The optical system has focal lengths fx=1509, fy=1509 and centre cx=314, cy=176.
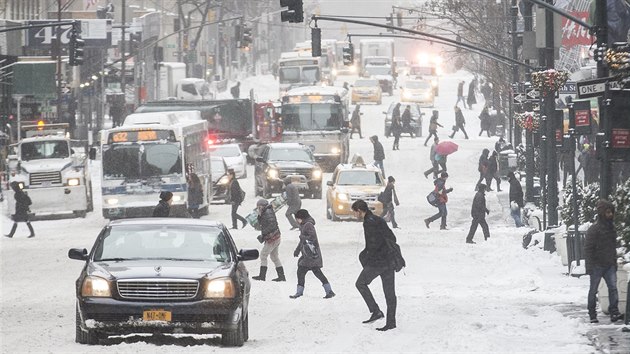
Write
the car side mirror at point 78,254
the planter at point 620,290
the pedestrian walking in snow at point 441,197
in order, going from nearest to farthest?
the car side mirror at point 78,254, the planter at point 620,290, the pedestrian walking in snow at point 441,197

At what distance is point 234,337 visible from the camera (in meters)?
16.5

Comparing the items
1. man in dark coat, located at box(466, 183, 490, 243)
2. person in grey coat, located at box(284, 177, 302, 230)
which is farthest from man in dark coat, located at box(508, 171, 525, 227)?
person in grey coat, located at box(284, 177, 302, 230)

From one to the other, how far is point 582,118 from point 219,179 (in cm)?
2725

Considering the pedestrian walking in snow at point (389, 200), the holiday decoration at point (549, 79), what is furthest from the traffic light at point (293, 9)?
the holiday decoration at point (549, 79)

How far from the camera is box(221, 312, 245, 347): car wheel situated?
53.8ft

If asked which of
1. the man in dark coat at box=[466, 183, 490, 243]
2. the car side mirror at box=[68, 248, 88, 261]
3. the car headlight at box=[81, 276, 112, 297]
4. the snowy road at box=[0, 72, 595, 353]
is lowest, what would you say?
the snowy road at box=[0, 72, 595, 353]

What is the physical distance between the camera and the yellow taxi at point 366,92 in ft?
311

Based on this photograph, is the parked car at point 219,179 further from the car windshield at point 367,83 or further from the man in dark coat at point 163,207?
the car windshield at point 367,83

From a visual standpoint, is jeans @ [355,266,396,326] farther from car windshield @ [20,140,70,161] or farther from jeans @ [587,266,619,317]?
car windshield @ [20,140,70,161]

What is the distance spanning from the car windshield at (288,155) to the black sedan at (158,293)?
3110cm

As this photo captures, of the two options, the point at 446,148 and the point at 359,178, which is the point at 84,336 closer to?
the point at 359,178

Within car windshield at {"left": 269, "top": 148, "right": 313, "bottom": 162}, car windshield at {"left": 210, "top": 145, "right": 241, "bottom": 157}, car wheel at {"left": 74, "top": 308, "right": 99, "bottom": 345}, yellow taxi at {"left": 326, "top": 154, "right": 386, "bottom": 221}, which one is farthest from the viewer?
car windshield at {"left": 210, "top": 145, "right": 241, "bottom": 157}

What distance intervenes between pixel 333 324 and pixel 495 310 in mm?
2676

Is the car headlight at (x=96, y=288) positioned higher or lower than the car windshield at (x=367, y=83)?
lower
